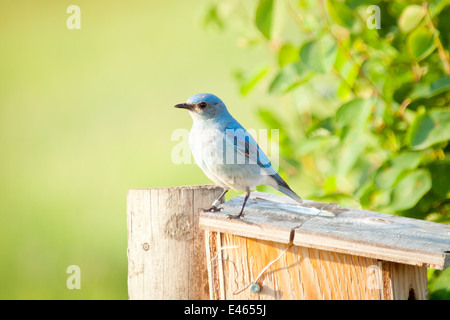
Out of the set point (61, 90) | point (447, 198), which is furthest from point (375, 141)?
point (61, 90)

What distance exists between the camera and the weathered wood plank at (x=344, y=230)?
269cm

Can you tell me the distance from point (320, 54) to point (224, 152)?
880 millimetres

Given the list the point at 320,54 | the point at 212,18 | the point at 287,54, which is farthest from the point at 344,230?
the point at 212,18

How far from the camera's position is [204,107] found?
3.74 meters

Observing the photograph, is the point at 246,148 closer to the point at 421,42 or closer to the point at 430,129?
the point at 430,129

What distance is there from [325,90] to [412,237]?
203 cm

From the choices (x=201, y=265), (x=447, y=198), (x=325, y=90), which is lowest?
(x=201, y=265)

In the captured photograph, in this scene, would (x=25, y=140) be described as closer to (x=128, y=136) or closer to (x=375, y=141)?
(x=128, y=136)

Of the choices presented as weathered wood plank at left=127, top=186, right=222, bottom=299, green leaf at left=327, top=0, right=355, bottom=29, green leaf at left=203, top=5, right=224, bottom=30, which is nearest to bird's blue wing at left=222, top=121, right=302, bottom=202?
weathered wood plank at left=127, top=186, right=222, bottom=299

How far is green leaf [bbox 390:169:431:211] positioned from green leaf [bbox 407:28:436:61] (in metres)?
0.72

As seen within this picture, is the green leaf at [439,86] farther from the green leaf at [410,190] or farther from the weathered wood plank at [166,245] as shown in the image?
the weathered wood plank at [166,245]

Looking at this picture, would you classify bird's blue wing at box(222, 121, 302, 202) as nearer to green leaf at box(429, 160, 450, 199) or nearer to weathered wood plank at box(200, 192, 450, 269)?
weathered wood plank at box(200, 192, 450, 269)
